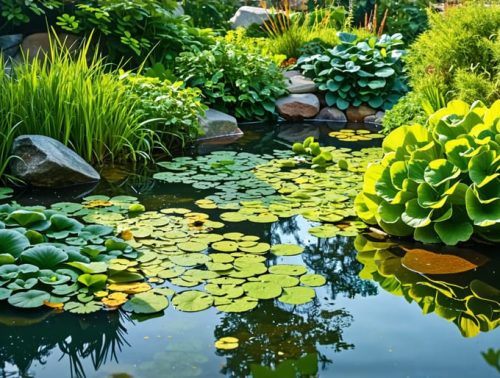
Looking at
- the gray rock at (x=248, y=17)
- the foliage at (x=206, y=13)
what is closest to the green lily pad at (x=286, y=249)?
the foliage at (x=206, y=13)

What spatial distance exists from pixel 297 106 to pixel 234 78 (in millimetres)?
875

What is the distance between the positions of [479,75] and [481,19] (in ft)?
1.69

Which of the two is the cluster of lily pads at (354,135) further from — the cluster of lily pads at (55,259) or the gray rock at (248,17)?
the cluster of lily pads at (55,259)

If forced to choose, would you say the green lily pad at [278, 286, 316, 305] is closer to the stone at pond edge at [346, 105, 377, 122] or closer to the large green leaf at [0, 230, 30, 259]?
the large green leaf at [0, 230, 30, 259]

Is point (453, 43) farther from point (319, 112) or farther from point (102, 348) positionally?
point (102, 348)

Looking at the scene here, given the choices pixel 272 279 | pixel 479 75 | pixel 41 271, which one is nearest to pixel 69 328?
pixel 41 271

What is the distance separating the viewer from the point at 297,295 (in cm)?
353

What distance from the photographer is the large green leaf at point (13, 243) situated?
145 inches

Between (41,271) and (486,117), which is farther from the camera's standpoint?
(486,117)

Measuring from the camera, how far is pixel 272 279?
12.2 ft

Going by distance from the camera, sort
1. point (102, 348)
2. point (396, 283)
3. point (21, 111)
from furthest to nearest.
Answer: point (21, 111) → point (396, 283) → point (102, 348)

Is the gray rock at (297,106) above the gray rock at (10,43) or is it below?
below

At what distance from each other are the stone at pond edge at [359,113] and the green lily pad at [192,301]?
517cm

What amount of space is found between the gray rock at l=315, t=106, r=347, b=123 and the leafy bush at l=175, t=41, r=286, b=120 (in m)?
0.58
